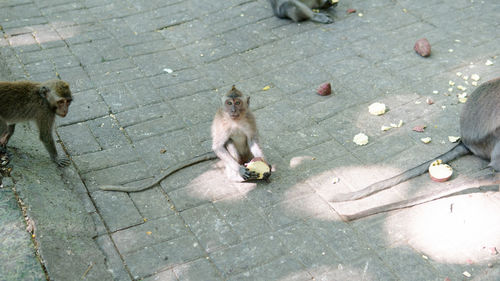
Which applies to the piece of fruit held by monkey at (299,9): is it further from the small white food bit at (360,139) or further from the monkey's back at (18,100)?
the monkey's back at (18,100)

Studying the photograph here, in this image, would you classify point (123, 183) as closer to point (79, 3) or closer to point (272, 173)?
point (272, 173)

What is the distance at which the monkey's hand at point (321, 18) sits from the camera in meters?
Answer: 7.20

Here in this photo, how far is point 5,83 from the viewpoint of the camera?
4.57m

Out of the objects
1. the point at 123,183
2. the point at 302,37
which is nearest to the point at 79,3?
the point at 302,37

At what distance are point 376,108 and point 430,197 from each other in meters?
1.41

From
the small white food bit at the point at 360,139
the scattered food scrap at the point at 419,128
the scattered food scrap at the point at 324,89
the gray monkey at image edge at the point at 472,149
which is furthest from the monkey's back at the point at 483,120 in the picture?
the scattered food scrap at the point at 324,89

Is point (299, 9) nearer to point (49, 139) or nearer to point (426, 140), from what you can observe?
point (426, 140)

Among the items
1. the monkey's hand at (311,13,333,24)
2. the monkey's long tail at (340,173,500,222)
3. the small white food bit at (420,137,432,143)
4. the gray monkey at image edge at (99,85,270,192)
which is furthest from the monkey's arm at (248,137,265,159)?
the monkey's hand at (311,13,333,24)

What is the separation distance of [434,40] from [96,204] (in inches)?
174

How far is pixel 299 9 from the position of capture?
23.3 ft

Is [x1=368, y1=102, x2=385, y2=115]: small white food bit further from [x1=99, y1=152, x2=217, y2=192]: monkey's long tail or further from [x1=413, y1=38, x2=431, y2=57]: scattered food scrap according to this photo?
[x1=99, y1=152, x2=217, y2=192]: monkey's long tail

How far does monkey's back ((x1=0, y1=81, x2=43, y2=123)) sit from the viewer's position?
451cm

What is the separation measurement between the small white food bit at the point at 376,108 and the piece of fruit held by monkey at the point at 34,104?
2878 millimetres

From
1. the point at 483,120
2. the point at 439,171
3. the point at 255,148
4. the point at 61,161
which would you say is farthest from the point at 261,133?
the point at 483,120
